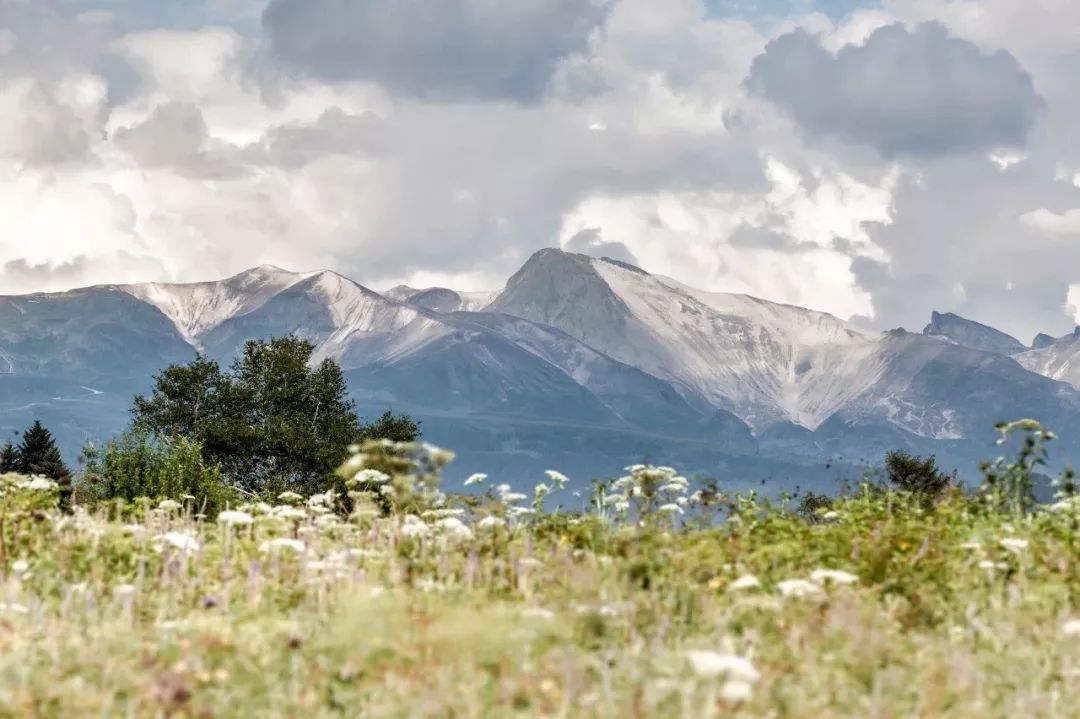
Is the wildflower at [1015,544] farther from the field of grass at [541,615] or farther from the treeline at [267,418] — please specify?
the treeline at [267,418]

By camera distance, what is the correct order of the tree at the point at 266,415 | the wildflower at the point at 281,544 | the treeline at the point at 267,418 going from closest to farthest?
the wildflower at the point at 281,544 → the treeline at the point at 267,418 → the tree at the point at 266,415

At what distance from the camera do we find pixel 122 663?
9.16 metres

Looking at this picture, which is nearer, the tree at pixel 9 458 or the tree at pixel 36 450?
the tree at pixel 9 458

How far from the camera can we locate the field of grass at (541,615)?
823 centimetres

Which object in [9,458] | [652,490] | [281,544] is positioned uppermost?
[652,490]

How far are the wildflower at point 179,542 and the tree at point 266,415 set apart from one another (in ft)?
254

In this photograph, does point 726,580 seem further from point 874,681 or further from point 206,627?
point 206,627

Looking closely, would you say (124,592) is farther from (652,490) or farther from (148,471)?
(148,471)

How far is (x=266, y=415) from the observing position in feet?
328

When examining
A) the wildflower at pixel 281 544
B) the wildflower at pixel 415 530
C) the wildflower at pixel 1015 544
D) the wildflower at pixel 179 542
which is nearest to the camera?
the wildflower at pixel 1015 544

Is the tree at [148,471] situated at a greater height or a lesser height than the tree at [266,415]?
lesser

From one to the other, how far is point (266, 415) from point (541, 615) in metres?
92.7

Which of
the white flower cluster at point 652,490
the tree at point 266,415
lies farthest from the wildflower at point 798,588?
the tree at point 266,415

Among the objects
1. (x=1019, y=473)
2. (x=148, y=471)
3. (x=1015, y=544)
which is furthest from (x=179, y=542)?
(x=148, y=471)
